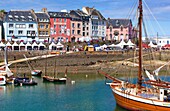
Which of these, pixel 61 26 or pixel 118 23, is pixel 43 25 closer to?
pixel 61 26

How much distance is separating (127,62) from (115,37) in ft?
142

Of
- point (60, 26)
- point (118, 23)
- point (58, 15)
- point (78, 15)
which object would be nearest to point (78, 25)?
point (78, 15)

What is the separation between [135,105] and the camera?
128 ft

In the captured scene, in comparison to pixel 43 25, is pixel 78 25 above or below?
above

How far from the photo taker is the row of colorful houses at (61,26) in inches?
4131

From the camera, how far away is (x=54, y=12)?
110 m

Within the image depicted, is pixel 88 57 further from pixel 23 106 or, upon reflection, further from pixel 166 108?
pixel 166 108

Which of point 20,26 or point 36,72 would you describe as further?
point 20,26

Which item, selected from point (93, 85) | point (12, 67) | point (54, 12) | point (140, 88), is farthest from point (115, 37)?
point (140, 88)

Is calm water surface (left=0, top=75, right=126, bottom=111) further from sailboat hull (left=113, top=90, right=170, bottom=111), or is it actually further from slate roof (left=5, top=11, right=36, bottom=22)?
slate roof (left=5, top=11, right=36, bottom=22)

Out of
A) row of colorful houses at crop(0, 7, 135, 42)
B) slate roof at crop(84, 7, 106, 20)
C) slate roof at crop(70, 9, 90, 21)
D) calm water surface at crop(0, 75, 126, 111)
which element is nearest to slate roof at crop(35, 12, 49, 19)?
row of colorful houses at crop(0, 7, 135, 42)

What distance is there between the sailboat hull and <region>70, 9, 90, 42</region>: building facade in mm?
73075

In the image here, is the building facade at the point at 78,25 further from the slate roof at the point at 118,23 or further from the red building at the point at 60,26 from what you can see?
the slate roof at the point at 118,23

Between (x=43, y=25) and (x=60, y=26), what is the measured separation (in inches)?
225
